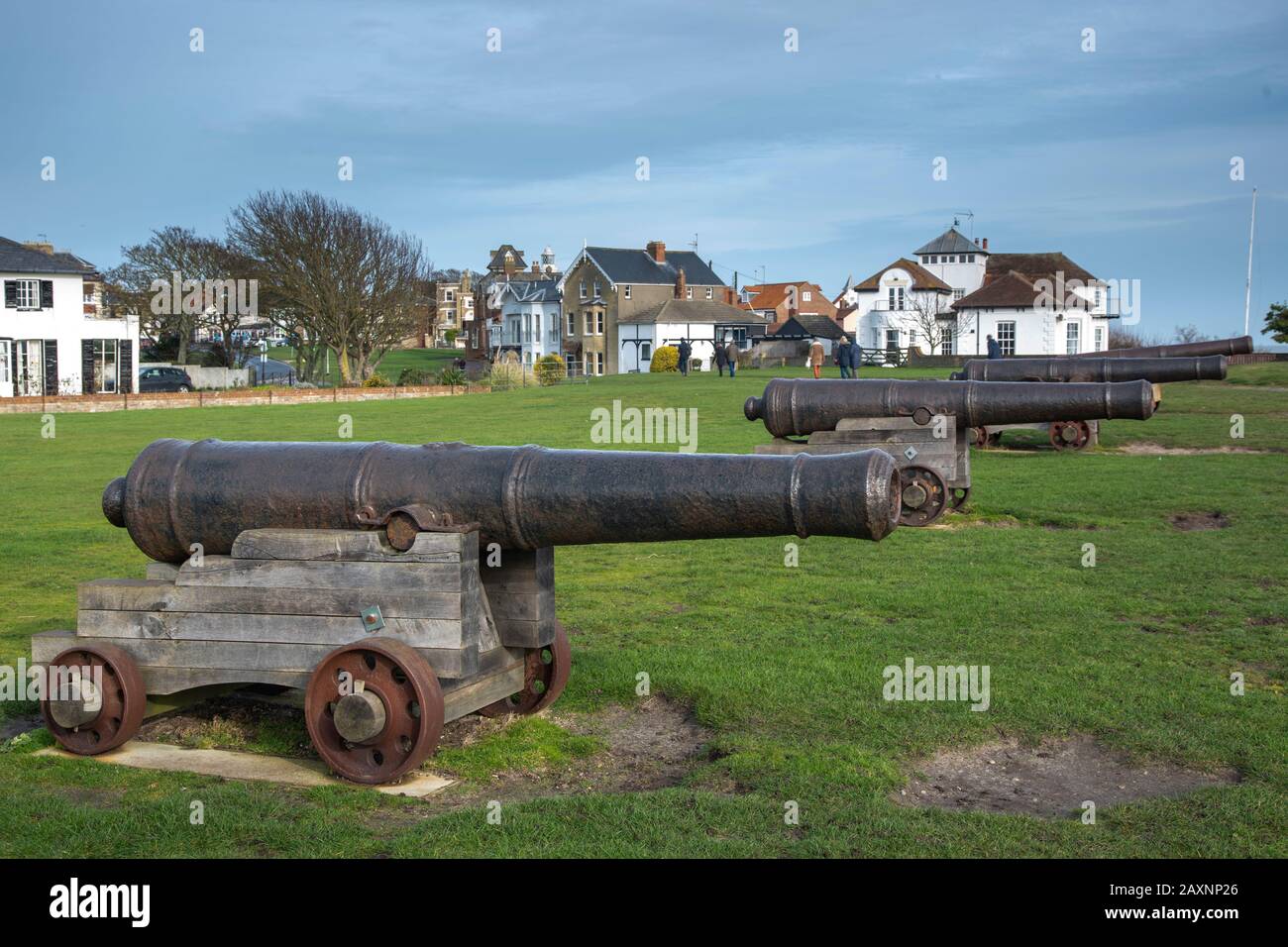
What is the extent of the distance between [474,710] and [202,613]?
1.45 meters

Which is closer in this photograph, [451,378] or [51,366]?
[451,378]

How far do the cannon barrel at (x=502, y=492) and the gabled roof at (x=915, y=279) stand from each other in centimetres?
8335

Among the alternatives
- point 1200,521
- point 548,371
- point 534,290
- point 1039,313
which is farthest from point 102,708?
point 534,290

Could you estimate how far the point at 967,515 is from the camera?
48.2 ft

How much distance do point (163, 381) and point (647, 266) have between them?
40244mm

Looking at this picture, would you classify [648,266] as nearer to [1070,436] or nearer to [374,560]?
[1070,436]

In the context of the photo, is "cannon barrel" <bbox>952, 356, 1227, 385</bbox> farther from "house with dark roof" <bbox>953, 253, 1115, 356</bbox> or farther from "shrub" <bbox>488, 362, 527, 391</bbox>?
"house with dark roof" <bbox>953, 253, 1115, 356</bbox>

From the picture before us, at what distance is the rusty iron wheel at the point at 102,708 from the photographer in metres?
6.49

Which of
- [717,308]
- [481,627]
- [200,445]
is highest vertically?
[717,308]

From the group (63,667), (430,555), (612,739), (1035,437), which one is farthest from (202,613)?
(1035,437)

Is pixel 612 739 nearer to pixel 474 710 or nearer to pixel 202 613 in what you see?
pixel 474 710

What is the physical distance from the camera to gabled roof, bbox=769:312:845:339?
8725 cm

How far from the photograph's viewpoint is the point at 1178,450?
70.7ft

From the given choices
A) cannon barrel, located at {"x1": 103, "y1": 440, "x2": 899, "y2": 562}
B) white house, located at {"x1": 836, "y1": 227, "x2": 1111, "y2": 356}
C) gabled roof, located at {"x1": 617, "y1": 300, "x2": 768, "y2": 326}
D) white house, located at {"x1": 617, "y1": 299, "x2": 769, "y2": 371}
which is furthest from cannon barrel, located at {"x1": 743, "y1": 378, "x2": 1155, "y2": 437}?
gabled roof, located at {"x1": 617, "y1": 300, "x2": 768, "y2": 326}
